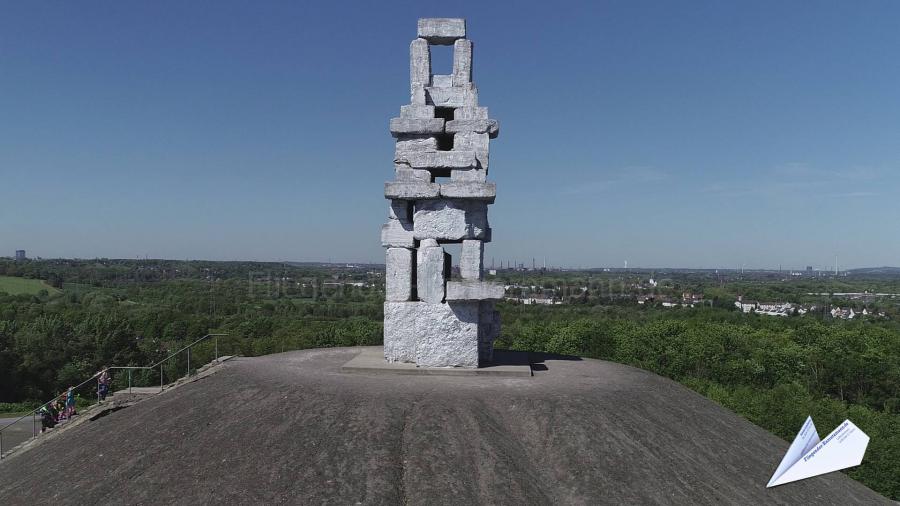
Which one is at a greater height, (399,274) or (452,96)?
(452,96)

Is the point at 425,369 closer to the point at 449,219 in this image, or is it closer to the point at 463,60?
the point at 449,219

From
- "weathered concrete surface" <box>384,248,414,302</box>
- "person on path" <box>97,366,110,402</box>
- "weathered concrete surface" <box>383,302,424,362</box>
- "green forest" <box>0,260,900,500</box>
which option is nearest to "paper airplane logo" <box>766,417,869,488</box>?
"weathered concrete surface" <box>383,302,424,362</box>

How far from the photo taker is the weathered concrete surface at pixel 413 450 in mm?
10078

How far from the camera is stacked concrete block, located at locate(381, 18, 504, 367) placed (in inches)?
647

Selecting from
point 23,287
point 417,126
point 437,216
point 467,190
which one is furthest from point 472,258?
point 23,287

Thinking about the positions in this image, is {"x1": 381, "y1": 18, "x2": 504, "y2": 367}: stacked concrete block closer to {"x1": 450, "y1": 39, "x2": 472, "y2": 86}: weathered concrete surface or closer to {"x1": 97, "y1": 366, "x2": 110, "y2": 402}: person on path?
{"x1": 450, "y1": 39, "x2": 472, "y2": 86}: weathered concrete surface

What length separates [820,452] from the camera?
10773 millimetres

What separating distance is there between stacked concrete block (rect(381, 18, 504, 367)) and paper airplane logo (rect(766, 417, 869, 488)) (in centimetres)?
790

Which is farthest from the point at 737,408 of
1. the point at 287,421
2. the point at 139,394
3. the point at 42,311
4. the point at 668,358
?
the point at 42,311

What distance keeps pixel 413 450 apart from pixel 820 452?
7847 millimetres

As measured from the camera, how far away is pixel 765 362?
3984 centimetres

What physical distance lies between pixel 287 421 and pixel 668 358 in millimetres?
35611

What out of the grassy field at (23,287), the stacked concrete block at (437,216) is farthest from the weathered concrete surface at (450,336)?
the grassy field at (23,287)

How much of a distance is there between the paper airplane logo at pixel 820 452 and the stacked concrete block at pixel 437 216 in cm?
790
